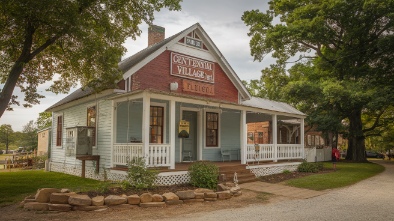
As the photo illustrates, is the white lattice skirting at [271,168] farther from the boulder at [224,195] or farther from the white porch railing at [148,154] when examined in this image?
the white porch railing at [148,154]

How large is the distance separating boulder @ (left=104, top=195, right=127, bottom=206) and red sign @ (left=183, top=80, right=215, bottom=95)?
6.88 meters

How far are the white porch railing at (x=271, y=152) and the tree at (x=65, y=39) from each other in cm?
687

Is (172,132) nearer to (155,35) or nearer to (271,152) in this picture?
(271,152)

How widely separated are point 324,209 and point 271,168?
22.5ft

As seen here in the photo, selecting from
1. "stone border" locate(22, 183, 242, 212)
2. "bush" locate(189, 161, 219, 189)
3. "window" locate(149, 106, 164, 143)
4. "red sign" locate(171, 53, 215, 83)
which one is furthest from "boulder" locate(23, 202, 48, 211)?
"red sign" locate(171, 53, 215, 83)

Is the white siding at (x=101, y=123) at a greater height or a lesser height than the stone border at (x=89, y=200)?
greater

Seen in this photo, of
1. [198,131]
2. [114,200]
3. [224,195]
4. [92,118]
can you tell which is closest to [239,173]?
[198,131]

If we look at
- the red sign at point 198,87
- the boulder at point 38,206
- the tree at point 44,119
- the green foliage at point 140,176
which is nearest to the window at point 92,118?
the red sign at point 198,87

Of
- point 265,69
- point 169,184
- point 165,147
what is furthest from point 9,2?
point 265,69

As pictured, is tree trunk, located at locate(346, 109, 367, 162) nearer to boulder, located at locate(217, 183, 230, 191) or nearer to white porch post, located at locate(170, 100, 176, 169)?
boulder, located at locate(217, 183, 230, 191)

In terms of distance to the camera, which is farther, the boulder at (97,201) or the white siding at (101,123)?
the white siding at (101,123)

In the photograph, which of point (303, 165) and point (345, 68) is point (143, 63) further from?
point (345, 68)

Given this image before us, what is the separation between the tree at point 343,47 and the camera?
69.7 ft

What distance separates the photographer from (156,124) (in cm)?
1305
